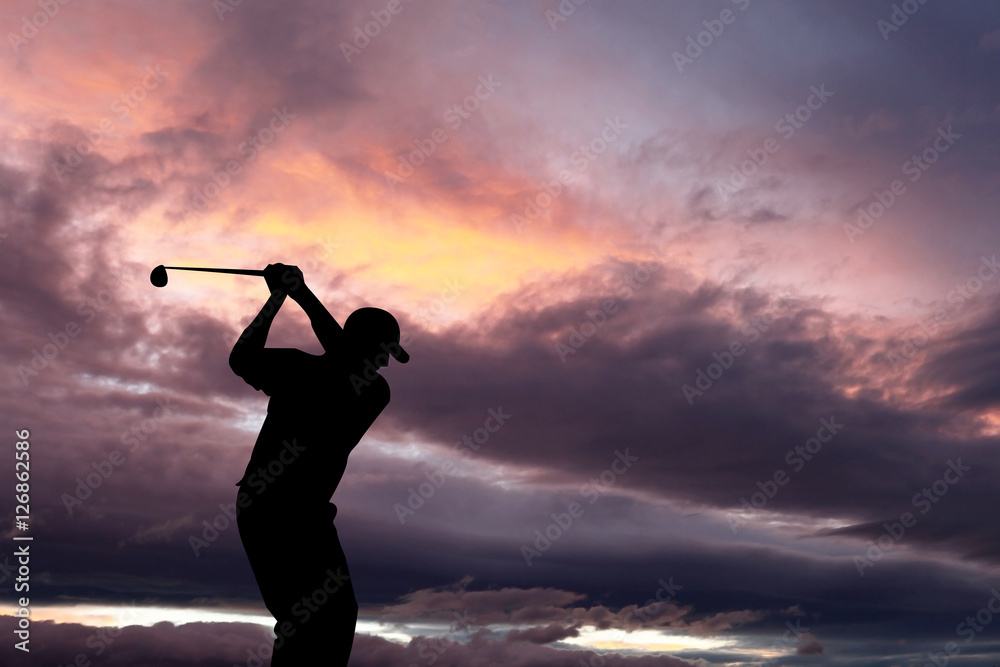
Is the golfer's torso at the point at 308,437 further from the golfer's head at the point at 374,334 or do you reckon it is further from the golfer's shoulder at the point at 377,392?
the golfer's head at the point at 374,334

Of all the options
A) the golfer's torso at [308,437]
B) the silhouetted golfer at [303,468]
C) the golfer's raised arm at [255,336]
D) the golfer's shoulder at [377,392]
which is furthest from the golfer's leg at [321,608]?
the golfer's raised arm at [255,336]

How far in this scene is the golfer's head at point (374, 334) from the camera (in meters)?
8.31

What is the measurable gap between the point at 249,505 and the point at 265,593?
2.55 feet

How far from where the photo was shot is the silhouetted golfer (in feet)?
24.9

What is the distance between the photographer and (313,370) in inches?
316

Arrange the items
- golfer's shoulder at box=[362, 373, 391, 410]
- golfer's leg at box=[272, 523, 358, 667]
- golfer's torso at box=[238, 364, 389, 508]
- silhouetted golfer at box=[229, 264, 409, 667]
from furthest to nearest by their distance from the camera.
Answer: golfer's shoulder at box=[362, 373, 391, 410], golfer's torso at box=[238, 364, 389, 508], silhouetted golfer at box=[229, 264, 409, 667], golfer's leg at box=[272, 523, 358, 667]

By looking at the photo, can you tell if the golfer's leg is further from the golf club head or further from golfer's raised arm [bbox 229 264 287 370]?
the golf club head

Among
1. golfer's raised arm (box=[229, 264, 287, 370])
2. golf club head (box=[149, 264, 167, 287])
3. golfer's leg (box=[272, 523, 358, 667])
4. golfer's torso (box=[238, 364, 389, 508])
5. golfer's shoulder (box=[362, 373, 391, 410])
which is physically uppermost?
golf club head (box=[149, 264, 167, 287])

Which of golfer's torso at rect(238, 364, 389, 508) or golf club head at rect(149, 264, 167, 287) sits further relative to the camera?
golf club head at rect(149, 264, 167, 287)

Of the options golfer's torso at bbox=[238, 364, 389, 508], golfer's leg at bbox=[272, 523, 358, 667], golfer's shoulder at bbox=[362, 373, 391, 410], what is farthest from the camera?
golfer's shoulder at bbox=[362, 373, 391, 410]

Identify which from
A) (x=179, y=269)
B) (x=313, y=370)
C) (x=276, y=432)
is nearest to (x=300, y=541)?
(x=276, y=432)

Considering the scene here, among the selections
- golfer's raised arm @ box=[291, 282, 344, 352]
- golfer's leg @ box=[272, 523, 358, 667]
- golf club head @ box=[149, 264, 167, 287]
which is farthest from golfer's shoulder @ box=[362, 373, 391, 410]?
golf club head @ box=[149, 264, 167, 287]

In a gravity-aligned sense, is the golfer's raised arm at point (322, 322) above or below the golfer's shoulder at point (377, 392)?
above

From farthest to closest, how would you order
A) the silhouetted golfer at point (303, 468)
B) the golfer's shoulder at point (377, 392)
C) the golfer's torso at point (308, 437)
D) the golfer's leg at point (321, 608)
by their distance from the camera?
1. the golfer's shoulder at point (377, 392)
2. the golfer's torso at point (308, 437)
3. the silhouetted golfer at point (303, 468)
4. the golfer's leg at point (321, 608)
